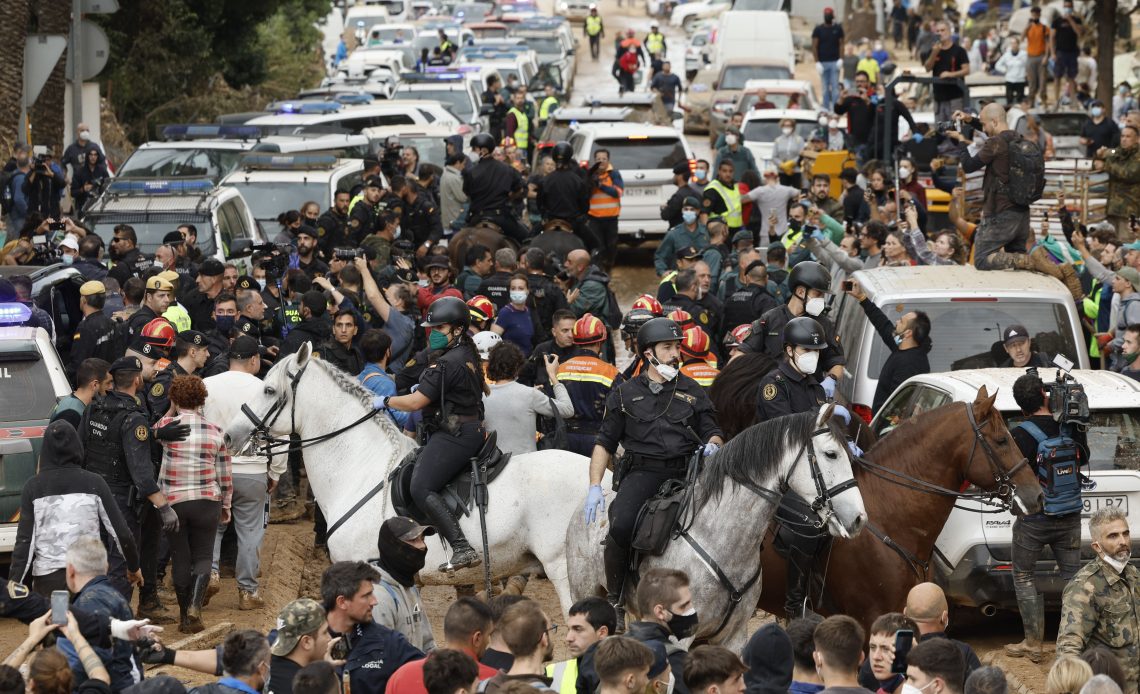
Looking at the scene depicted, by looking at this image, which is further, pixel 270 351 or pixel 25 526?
pixel 270 351

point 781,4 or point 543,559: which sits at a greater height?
point 781,4

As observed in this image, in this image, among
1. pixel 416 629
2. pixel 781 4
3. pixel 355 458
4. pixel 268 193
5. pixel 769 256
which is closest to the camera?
pixel 416 629

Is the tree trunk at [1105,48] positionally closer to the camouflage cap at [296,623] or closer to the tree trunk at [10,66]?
the tree trunk at [10,66]

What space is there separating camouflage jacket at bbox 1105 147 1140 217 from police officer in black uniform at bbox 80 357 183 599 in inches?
486

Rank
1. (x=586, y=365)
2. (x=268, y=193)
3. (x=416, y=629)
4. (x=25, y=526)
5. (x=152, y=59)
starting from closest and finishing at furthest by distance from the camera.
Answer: (x=416, y=629) < (x=25, y=526) < (x=586, y=365) < (x=268, y=193) < (x=152, y=59)

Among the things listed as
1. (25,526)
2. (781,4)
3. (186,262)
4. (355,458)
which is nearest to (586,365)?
(355,458)

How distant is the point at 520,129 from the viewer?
31250mm

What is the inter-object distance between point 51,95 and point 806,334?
19697 millimetres

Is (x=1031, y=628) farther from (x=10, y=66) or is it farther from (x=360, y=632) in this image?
(x=10, y=66)

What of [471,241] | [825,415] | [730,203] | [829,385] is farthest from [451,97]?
[825,415]

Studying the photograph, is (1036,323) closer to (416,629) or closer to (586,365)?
(586,365)

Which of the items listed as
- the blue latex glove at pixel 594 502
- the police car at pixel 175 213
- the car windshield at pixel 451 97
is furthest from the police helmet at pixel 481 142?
the car windshield at pixel 451 97

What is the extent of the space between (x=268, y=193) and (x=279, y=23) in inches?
1141

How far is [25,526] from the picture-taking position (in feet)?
33.0
